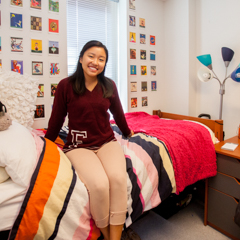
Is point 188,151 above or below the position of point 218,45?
below

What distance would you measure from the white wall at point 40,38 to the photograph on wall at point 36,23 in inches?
1.0

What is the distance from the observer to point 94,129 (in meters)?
1.22

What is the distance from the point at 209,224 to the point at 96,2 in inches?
98.9

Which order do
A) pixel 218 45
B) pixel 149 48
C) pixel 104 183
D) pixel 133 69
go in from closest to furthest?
pixel 104 183 < pixel 218 45 < pixel 133 69 < pixel 149 48

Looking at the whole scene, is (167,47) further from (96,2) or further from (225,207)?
(225,207)

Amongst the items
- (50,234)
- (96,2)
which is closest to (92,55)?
(50,234)

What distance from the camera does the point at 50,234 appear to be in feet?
2.71

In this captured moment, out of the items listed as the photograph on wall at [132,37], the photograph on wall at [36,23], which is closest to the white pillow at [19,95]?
the photograph on wall at [36,23]

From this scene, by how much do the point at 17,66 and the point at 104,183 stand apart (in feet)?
4.67

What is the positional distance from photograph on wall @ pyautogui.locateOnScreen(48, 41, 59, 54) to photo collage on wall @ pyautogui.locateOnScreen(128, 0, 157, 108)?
2.87 feet

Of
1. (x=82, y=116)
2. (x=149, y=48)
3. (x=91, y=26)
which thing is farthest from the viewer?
(x=149, y=48)

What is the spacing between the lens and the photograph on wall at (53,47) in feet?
6.28

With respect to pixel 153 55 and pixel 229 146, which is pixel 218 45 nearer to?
pixel 153 55

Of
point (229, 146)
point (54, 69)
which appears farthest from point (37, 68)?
point (229, 146)
